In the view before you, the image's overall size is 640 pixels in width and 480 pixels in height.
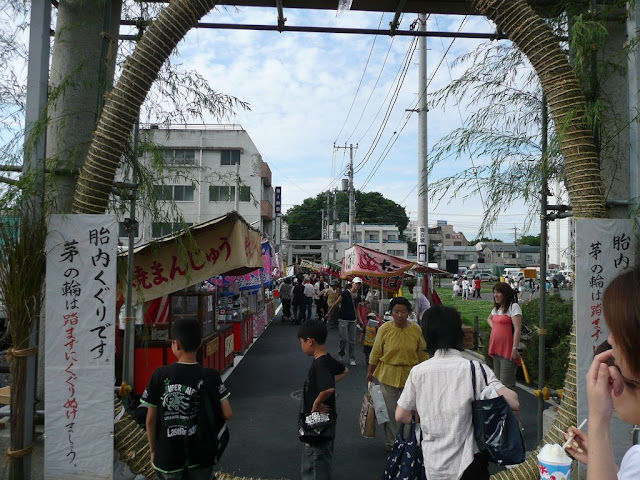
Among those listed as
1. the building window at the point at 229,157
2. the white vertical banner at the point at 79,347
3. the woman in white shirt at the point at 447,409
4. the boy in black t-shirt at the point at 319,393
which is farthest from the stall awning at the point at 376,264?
the building window at the point at 229,157

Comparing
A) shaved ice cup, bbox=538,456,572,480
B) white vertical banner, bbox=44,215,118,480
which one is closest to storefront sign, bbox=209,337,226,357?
white vertical banner, bbox=44,215,118,480

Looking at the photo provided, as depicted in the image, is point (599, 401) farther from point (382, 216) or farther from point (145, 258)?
point (382, 216)

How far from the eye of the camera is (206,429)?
309 cm

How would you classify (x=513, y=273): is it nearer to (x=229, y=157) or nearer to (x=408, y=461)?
(x=229, y=157)

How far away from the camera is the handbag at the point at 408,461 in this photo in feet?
9.81

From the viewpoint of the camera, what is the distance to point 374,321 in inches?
383

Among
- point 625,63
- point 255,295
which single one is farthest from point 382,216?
point 625,63

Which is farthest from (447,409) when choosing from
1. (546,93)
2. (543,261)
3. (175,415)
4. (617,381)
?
(546,93)

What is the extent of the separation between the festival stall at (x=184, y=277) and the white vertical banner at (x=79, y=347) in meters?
0.90

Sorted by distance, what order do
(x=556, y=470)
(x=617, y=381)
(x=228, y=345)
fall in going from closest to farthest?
1. (x=617, y=381)
2. (x=556, y=470)
3. (x=228, y=345)

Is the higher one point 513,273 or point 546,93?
point 546,93

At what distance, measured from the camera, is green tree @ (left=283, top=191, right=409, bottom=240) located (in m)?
74.2

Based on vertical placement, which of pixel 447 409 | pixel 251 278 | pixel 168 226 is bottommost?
pixel 447 409

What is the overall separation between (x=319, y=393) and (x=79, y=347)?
1881 mm
